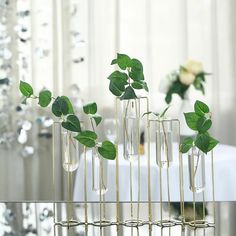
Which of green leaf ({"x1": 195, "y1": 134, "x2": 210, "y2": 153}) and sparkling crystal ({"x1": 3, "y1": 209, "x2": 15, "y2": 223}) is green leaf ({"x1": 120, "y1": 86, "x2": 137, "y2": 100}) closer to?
green leaf ({"x1": 195, "y1": 134, "x2": 210, "y2": 153})

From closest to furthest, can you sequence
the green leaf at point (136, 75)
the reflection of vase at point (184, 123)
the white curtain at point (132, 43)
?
the green leaf at point (136, 75) < the reflection of vase at point (184, 123) < the white curtain at point (132, 43)

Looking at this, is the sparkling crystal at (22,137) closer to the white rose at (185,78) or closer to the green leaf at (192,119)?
the white rose at (185,78)

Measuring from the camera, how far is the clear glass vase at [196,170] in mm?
1438

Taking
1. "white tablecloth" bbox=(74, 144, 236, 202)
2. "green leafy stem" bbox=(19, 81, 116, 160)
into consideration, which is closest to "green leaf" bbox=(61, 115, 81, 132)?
"green leafy stem" bbox=(19, 81, 116, 160)

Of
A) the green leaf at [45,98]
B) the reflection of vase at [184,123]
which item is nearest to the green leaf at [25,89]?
the green leaf at [45,98]

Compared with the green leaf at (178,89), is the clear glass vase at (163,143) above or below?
below

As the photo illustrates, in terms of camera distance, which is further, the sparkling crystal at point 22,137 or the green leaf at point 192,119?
the sparkling crystal at point 22,137

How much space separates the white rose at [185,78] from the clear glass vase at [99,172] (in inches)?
77.4

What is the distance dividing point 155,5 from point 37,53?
2.80 ft

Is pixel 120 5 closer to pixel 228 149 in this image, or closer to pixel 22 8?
pixel 22 8

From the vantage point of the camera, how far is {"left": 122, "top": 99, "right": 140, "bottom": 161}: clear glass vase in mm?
1484

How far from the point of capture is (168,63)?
419cm

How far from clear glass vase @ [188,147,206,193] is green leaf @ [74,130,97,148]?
0.74 feet

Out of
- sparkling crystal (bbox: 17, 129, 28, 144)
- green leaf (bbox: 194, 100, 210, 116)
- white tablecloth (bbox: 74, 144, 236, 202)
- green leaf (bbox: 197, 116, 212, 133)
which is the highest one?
green leaf (bbox: 194, 100, 210, 116)
